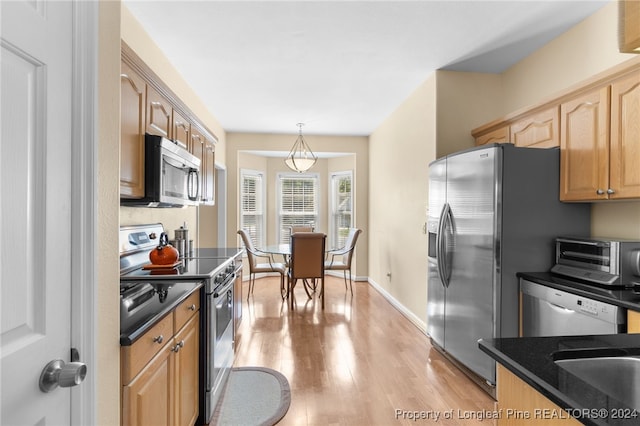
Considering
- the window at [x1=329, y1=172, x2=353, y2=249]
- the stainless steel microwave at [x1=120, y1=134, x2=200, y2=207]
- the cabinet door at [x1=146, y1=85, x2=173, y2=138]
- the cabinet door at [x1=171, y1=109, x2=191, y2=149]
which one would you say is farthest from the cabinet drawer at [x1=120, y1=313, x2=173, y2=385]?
the window at [x1=329, y1=172, x2=353, y2=249]

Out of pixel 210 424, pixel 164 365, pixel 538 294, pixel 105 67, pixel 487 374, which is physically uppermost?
pixel 105 67

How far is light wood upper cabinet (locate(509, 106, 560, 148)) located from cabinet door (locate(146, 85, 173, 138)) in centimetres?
271

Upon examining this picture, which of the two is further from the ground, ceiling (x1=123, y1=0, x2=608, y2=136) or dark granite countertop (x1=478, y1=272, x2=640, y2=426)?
ceiling (x1=123, y1=0, x2=608, y2=136)

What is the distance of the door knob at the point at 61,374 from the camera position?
782mm

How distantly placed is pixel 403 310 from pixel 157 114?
3.55 meters

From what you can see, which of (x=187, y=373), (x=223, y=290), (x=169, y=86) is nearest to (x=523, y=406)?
(x=187, y=373)

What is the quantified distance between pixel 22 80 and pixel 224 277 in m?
1.89

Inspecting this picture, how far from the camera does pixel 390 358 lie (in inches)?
117

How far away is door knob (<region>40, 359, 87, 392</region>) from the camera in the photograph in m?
0.78

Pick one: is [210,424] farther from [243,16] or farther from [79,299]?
[243,16]

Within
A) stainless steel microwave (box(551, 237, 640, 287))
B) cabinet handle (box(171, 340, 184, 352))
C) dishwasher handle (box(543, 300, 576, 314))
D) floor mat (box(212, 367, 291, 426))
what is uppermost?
stainless steel microwave (box(551, 237, 640, 287))

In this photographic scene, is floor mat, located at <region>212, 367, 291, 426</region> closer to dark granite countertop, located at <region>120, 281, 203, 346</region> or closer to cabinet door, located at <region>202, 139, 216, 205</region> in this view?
dark granite countertop, located at <region>120, 281, 203, 346</region>

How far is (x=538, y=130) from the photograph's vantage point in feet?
8.27

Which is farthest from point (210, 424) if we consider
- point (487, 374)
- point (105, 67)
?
point (105, 67)
